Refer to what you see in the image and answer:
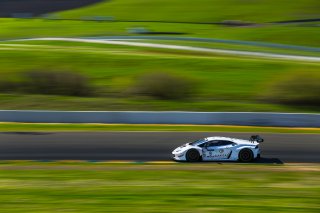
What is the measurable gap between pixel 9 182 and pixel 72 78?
18.3m

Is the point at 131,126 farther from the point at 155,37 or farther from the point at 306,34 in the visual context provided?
the point at 306,34

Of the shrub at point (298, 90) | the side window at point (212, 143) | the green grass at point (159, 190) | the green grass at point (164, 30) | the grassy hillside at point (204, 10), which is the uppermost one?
the grassy hillside at point (204, 10)

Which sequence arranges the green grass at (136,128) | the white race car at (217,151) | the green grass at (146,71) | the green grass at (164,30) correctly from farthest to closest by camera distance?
1. the green grass at (164,30)
2. the green grass at (146,71)
3. the green grass at (136,128)
4. the white race car at (217,151)

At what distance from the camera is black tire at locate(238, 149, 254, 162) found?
16.6 meters

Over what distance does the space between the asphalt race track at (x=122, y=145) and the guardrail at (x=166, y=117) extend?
2.28 m

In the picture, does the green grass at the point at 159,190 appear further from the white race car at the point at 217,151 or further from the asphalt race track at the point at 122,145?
the asphalt race track at the point at 122,145

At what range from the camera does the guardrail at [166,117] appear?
75.6 feet

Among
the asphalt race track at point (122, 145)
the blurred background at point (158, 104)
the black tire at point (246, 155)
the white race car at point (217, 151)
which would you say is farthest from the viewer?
the asphalt race track at point (122, 145)

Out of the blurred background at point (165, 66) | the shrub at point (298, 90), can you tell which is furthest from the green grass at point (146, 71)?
the shrub at point (298, 90)

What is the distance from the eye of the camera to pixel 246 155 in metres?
16.6

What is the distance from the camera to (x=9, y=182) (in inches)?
413

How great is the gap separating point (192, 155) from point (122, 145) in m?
2.95

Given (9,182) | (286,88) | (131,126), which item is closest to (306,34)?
(286,88)

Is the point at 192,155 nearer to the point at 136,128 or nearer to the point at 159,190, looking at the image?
the point at 136,128
